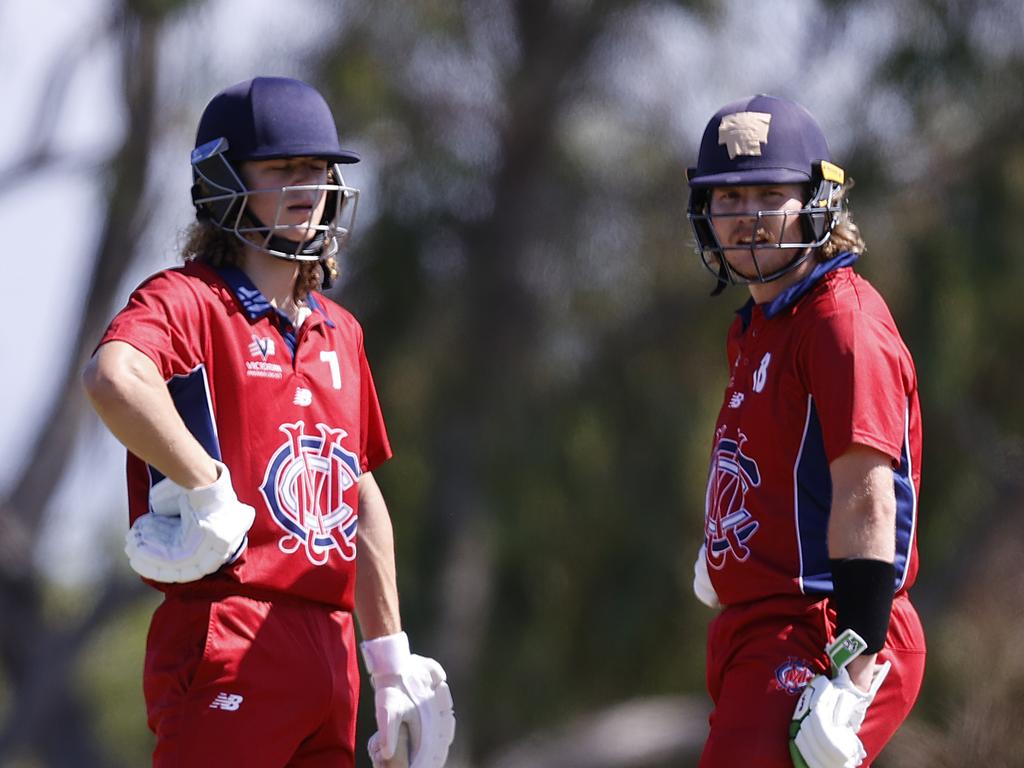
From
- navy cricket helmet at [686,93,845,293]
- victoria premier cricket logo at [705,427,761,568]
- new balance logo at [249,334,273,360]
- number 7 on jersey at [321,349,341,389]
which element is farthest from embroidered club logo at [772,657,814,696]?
new balance logo at [249,334,273,360]

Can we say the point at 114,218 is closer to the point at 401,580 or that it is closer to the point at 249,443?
the point at 401,580

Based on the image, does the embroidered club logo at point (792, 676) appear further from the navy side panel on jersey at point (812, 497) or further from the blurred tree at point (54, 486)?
the blurred tree at point (54, 486)

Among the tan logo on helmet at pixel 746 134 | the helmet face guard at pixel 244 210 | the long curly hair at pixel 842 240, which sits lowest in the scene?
the long curly hair at pixel 842 240

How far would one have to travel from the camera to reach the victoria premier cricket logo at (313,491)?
411 cm

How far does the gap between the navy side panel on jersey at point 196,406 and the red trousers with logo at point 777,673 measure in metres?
1.29

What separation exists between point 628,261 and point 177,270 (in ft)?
35.2

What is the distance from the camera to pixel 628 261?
48.4 feet

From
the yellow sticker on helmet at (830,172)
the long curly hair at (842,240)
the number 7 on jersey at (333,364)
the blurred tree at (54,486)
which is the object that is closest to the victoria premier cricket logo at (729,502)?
the long curly hair at (842,240)

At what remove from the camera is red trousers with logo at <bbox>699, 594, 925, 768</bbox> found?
3877 mm

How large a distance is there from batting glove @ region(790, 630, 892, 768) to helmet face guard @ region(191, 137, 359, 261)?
159cm

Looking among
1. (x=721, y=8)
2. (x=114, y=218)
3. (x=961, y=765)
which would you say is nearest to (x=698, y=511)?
(x=721, y=8)

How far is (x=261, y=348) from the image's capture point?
418cm

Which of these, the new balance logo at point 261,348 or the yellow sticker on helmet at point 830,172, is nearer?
the new balance logo at point 261,348

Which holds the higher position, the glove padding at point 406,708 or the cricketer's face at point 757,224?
the cricketer's face at point 757,224
